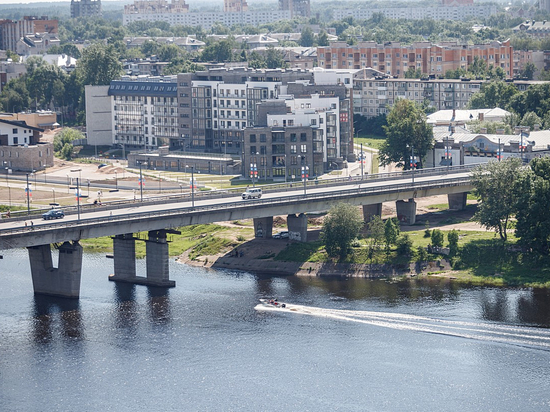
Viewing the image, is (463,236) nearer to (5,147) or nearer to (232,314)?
(232,314)

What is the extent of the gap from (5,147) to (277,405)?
398 feet

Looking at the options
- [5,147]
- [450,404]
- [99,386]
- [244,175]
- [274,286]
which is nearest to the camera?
[450,404]

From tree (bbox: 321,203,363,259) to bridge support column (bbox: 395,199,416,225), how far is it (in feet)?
46.4

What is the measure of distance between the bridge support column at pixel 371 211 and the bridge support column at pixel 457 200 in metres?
11.2

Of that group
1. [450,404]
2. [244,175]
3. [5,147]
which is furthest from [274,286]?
[5,147]

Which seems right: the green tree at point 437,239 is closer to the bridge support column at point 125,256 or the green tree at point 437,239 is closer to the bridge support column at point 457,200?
the bridge support column at point 457,200

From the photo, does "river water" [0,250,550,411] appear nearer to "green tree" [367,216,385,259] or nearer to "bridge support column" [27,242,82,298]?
"bridge support column" [27,242,82,298]

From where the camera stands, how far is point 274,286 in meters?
113

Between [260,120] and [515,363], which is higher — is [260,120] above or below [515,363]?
above

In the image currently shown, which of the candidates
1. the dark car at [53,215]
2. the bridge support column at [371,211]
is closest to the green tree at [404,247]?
the bridge support column at [371,211]

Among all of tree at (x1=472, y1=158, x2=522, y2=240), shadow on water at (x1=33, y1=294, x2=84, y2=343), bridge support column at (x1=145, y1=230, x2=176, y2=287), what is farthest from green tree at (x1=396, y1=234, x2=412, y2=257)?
shadow on water at (x1=33, y1=294, x2=84, y2=343)

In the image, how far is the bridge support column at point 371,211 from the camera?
132625 millimetres

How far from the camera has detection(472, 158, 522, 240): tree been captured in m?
118

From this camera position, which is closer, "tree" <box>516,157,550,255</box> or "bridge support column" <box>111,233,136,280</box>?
"tree" <box>516,157,550,255</box>
